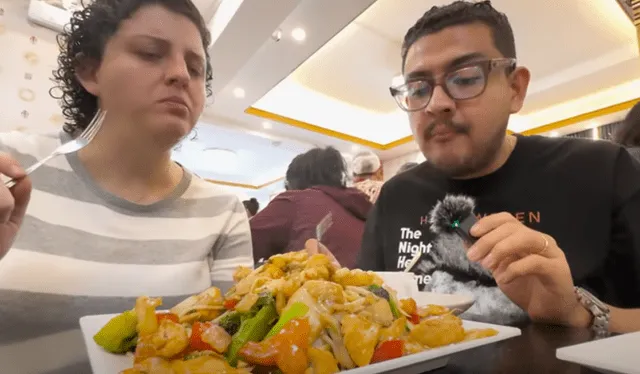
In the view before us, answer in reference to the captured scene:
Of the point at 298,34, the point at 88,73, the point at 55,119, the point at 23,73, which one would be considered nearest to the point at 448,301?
the point at 88,73

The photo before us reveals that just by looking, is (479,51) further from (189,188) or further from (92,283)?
(92,283)

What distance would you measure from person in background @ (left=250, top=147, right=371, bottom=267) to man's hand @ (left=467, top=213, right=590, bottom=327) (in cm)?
141

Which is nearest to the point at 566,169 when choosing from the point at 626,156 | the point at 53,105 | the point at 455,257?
the point at 626,156

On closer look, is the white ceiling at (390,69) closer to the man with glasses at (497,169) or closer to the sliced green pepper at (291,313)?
the man with glasses at (497,169)

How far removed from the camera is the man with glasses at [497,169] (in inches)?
42.1

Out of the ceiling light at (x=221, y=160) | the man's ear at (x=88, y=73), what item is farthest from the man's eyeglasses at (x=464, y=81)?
the ceiling light at (x=221, y=160)

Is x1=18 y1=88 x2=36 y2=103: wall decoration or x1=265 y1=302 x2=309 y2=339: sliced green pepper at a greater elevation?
x1=18 y1=88 x2=36 y2=103: wall decoration

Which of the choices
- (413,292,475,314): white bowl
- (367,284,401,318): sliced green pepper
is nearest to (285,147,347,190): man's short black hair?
(413,292,475,314): white bowl

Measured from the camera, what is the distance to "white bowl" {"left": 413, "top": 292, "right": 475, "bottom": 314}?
742 mm

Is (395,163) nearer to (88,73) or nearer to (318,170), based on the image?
(318,170)

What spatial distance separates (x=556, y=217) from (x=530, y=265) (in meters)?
0.47

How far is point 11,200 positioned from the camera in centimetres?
53

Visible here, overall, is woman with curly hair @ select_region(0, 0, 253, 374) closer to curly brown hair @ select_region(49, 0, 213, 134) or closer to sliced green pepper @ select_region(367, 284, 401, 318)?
curly brown hair @ select_region(49, 0, 213, 134)

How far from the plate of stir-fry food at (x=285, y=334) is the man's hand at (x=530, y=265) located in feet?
0.55
